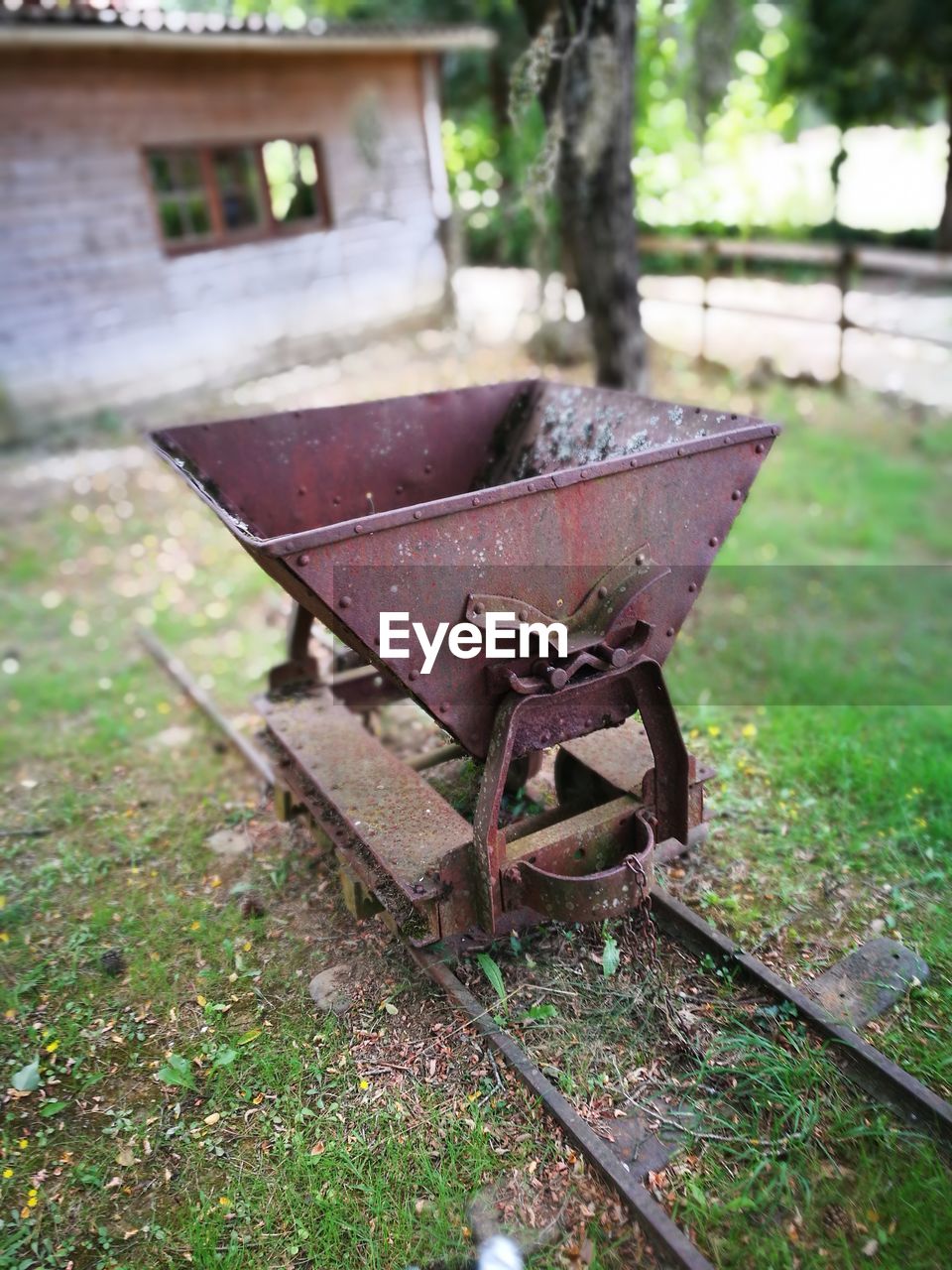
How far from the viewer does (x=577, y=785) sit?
3.88 metres

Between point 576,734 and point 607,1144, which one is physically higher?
point 576,734

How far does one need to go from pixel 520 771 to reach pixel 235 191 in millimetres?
10718

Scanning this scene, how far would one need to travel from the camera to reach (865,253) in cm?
→ 1024

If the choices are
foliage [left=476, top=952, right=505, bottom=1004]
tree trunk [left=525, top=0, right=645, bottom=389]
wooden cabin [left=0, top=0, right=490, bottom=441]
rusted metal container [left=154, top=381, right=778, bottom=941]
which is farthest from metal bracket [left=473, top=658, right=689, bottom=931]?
wooden cabin [left=0, top=0, right=490, bottom=441]

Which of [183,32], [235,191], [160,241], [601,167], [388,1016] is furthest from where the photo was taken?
[235,191]

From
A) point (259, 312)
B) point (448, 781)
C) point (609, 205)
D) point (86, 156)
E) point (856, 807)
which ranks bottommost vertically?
point (856, 807)

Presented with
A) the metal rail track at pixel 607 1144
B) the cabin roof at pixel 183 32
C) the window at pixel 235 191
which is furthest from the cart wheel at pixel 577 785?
the window at pixel 235 191

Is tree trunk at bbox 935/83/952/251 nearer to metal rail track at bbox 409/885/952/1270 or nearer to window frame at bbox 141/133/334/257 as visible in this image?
window frame at bbox 141/133/334/257

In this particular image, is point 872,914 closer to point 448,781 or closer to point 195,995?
point 448,781

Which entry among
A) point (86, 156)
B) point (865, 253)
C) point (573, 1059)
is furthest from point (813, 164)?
point (573, 1059)

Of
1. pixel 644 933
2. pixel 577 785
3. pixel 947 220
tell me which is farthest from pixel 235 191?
pixel 644 933

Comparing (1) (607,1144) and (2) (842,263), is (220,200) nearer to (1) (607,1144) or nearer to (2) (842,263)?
(2) (842,263)

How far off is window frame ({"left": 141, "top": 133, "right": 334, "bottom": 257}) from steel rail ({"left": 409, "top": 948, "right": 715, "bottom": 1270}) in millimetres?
10402

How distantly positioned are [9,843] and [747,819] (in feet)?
11.0
